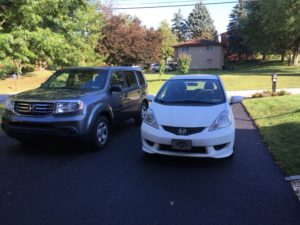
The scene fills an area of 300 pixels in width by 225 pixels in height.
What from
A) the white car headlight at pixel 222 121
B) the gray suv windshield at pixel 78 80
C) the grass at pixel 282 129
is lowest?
the grass at pixel 282 129

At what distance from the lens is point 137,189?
4.80 meters

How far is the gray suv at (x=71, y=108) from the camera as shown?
623 centimetres

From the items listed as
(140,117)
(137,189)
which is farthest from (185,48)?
(137,189)

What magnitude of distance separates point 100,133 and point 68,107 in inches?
40.2

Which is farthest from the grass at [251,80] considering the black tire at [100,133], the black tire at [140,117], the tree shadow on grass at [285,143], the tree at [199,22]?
the tree at [199,22]

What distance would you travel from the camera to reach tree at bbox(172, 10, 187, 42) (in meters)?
108

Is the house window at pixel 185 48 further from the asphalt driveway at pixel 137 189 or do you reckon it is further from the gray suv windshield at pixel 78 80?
the asphalt driveway at pixel 137 189

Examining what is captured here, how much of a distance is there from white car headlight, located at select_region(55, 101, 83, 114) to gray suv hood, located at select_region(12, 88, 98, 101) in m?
0.15

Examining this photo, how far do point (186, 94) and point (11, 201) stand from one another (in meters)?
4.02

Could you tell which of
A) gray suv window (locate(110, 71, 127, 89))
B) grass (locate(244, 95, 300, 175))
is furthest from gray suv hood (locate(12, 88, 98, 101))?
grass (locate(244, 95, 300, 175))

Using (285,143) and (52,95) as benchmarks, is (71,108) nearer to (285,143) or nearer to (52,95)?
(52,95)

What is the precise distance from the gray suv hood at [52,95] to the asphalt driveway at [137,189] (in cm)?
112

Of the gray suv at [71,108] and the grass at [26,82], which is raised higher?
the gray suv at [71,108]

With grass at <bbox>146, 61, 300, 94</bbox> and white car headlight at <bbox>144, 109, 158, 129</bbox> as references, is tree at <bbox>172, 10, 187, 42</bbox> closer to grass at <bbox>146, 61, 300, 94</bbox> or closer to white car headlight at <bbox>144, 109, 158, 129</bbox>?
grass at <bbox>146, 61, 300, 94</bbox>
